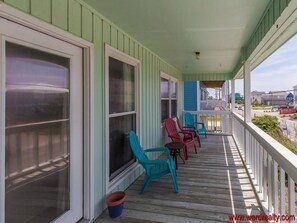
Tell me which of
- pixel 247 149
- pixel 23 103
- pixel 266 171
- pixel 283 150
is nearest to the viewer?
pixel 23 103

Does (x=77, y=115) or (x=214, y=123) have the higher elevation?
(x=77, y=115)

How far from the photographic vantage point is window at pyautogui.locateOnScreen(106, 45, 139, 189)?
2.83 m

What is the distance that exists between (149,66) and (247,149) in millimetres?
2548

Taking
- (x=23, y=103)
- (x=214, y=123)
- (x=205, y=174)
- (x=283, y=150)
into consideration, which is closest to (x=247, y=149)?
(x=205, y=174)

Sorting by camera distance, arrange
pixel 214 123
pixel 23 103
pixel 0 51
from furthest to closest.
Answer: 1. pixel 214 123
2. pixel 23 103
3. pixel 0 51

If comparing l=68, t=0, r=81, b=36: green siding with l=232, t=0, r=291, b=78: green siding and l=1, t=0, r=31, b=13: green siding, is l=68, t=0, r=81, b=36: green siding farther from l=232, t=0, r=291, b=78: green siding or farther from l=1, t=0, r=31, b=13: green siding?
l=232, t=0, r=291, b=78: green siding

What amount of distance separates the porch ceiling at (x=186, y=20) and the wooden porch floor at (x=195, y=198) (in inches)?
90.1

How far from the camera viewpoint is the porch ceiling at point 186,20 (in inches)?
86.1

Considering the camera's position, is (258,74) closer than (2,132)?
No

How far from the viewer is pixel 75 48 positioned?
2164 millimetres

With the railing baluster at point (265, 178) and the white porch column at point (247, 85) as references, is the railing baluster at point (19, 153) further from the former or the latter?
the white porch column at point (247, 85)

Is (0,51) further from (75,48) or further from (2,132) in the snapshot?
(75,48)

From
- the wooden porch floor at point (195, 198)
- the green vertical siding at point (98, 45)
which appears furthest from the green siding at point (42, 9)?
the wooden porch floor at point (195, 198)

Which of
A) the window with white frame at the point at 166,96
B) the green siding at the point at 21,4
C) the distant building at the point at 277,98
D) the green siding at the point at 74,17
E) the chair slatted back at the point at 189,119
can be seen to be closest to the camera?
the green siding at the point at 21,4
